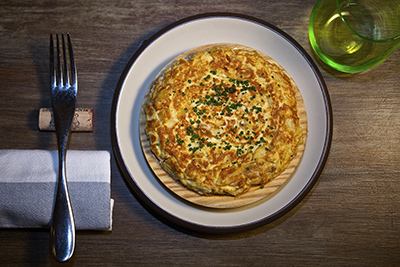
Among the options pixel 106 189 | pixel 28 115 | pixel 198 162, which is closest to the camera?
pixel 198 162

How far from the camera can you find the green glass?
8.40 ft

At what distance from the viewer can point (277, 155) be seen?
2.18 meters

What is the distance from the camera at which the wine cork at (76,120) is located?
247 cm

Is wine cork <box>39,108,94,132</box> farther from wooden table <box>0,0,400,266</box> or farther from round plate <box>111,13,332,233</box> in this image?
round plate <box>111,13,332,233</box>

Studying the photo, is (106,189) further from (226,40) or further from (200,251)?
(226,40)

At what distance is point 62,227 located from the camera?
2.28 meters

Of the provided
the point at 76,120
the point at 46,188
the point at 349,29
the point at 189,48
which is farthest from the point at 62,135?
the point at 349,29

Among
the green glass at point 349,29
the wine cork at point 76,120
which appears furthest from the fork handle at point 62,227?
the green glass at point 349,29

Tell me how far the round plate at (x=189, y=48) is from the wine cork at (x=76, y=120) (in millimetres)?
271

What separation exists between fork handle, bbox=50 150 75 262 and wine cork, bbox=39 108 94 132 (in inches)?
16.6

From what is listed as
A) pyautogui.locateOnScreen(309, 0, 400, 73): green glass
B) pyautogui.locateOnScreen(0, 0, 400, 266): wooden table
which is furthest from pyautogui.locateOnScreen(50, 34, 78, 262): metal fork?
pyautogui.locateOnScreen(309, 0, 400, 73): green glass

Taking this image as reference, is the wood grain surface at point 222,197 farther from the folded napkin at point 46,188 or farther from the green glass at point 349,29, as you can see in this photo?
the green glass at point 349,29

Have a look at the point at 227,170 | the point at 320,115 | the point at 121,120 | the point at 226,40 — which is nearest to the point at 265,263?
the point at 227,170

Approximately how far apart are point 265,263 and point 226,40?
1925mm
